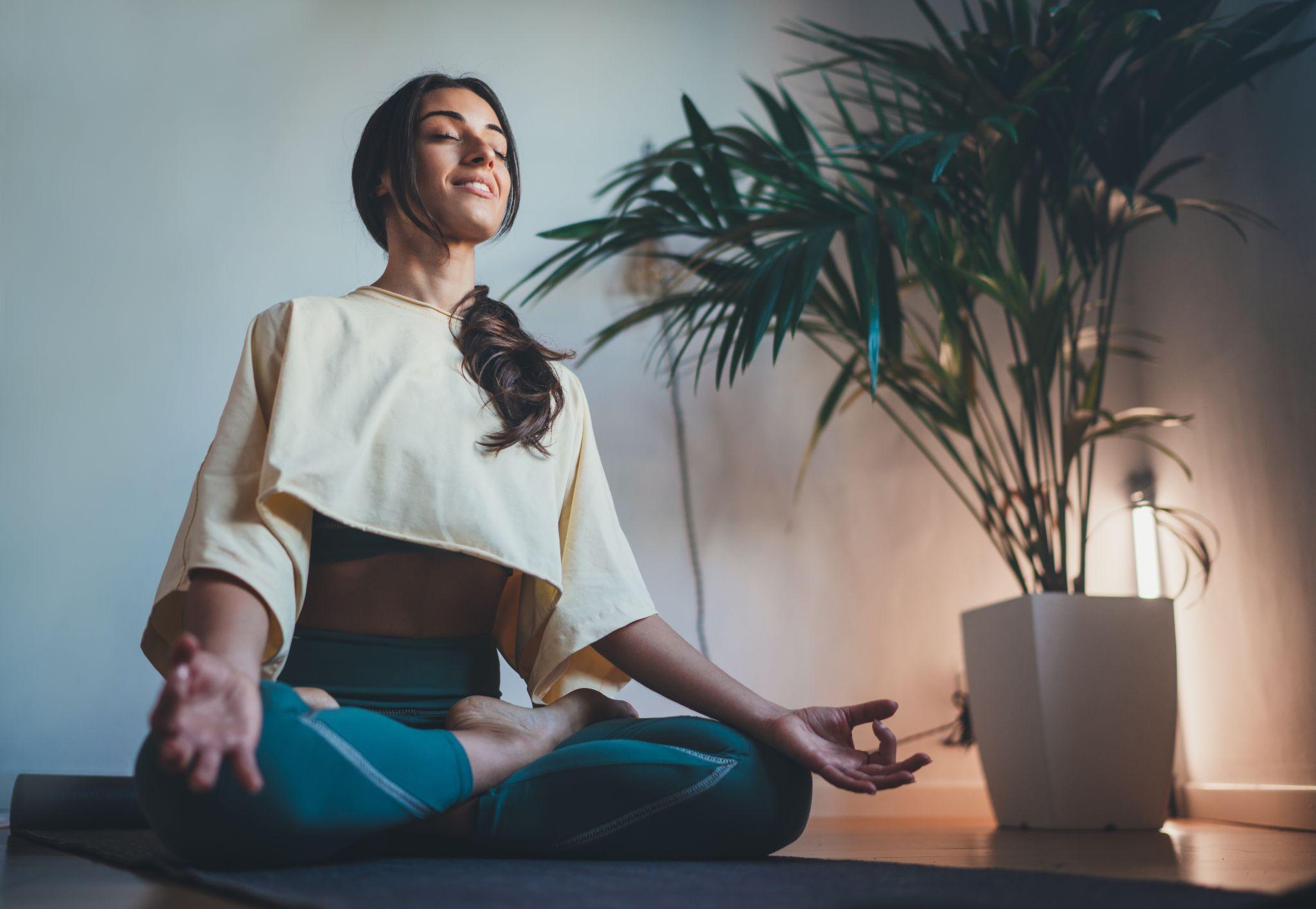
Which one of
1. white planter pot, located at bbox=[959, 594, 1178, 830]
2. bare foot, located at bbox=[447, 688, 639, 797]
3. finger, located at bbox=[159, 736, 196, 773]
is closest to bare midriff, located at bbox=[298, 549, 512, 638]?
bare foot, located at bbox=[447, 688, 639, 797]

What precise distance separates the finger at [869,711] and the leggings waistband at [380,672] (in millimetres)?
432

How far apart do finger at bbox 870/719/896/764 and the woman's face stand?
766 millimetres

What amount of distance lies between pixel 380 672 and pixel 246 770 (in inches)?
18.4

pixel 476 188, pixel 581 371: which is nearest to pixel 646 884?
pixel 476 188

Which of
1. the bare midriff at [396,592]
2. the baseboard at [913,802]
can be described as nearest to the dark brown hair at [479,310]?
the bare midriff at [396,592]

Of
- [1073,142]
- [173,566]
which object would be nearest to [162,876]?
[173,566]

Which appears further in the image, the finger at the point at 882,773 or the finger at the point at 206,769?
the finger at the point at 882,773

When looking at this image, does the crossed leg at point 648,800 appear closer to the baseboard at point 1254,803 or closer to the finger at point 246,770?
the finger at point 246,770

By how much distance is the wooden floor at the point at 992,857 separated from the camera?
0.85 metres

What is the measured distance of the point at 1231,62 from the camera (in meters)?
1.84

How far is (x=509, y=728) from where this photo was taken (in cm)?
109

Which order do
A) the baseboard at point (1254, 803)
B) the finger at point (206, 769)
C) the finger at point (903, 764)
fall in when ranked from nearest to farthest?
the finger at point (206, 769)
the finger at point (903, 764)
the baseboard at point (1254, 803)

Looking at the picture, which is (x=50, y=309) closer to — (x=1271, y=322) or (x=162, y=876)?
(x=162, y=876)

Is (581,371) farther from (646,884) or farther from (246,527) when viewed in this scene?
(646,884)
